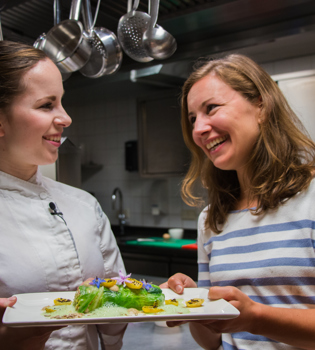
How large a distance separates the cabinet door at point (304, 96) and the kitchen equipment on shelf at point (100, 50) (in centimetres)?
132

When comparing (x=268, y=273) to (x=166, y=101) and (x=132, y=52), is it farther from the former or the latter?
(x=166, y=101)

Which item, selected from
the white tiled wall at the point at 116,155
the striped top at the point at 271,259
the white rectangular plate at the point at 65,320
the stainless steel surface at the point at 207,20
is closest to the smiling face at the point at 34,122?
the white rectangular plate at the point at 65,320

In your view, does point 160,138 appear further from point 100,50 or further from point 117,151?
point 100,50

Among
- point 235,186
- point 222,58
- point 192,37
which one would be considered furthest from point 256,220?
point 192,37

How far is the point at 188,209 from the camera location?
3719 mm

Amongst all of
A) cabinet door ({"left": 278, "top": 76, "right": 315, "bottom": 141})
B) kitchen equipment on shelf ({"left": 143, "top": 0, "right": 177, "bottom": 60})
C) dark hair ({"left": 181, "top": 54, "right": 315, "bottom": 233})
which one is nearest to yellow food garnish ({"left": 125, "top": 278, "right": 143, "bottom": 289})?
dark hair ({"left": 181, "top": 54, "right": 315, "bottom": 233})

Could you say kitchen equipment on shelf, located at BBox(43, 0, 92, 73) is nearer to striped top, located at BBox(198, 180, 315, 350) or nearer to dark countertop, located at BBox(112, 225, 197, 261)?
striped top, located at BBox(198, 180, 315, 350)

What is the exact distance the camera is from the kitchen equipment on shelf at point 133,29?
152cm

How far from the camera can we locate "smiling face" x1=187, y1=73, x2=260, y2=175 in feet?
3.48

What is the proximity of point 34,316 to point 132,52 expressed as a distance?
3.73ft

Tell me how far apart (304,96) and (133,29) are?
1.44m

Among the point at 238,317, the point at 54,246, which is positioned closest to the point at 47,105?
the point at 54,246

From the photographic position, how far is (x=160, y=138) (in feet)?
11.8

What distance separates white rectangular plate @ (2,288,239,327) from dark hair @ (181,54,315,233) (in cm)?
31
